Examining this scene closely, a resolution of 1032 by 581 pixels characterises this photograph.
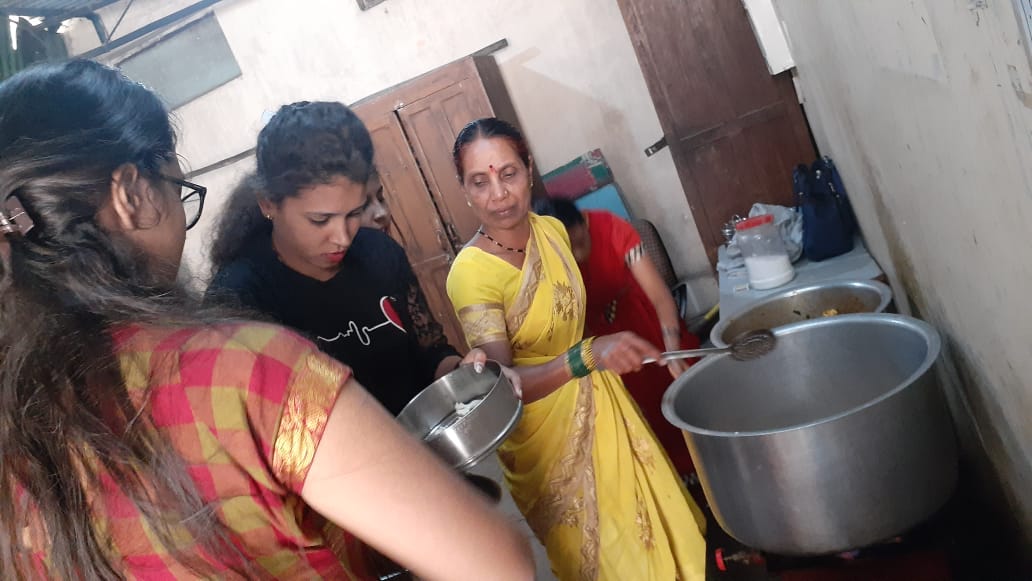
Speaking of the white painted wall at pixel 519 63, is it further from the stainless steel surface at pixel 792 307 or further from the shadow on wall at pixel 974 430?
the shadow on wall at pixel 974 430

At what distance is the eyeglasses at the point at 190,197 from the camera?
0.93m

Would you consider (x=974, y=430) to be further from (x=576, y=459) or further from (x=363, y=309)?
(x=363, y=309)

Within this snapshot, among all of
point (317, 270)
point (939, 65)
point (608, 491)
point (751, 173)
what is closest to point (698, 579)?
point (608, 491)

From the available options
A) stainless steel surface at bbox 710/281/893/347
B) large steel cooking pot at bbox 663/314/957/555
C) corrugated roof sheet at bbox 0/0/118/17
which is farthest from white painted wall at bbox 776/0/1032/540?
corrugated roof sheet at bbox 0/0/118/17

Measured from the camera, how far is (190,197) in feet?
3.32

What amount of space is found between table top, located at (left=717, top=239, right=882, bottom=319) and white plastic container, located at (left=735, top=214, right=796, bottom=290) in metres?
0.03

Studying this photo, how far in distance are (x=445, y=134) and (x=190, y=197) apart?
3.34 m

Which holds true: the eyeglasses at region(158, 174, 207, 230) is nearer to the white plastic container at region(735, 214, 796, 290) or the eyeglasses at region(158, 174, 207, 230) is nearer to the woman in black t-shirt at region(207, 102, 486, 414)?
the woman in black t-shirt at region(207, 102, 486, 414)

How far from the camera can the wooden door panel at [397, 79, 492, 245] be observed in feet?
13.5

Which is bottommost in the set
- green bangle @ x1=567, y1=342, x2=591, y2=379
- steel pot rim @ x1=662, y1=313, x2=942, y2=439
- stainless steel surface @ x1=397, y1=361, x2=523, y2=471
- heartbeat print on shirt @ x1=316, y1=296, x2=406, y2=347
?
steel pot rim @ x1=662, y1=313, x2=942, y2=439

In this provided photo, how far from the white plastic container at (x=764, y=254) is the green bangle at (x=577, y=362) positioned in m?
1.18

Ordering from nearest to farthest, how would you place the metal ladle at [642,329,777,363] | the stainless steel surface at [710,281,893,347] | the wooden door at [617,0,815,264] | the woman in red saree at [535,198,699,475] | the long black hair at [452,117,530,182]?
the metal ladle at [642,329,777,363] → the long black hair at [452,117,530,182] → the stainless steel surface at [710,281,893,347] → the woman in red saree at [535,198,699,475] → the wooden door at [617,0,815,264]

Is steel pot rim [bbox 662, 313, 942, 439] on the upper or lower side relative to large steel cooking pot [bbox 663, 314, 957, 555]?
upper

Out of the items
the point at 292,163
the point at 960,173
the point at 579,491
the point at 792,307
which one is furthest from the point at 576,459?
the point at 960,173
